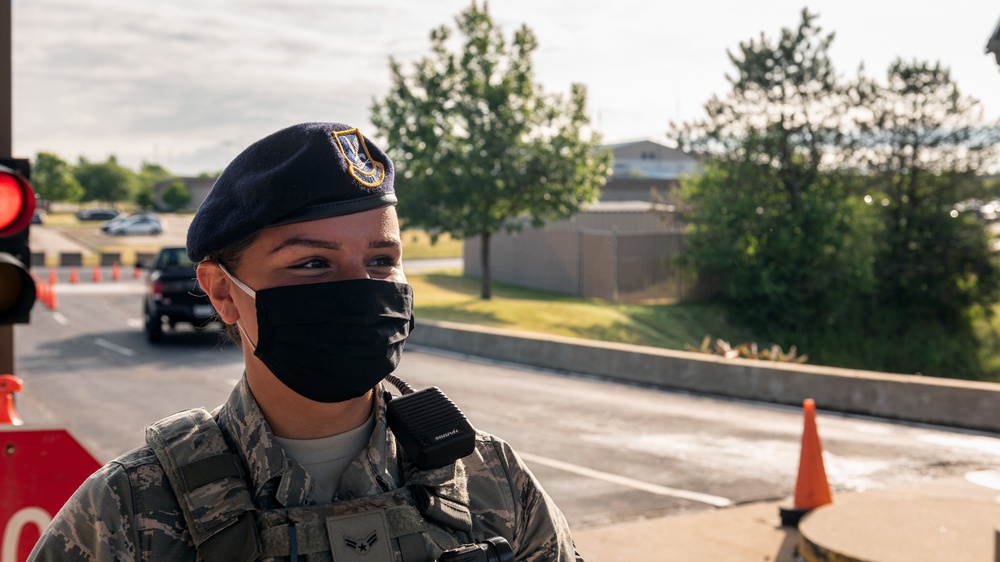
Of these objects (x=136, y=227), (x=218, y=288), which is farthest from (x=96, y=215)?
(x=218, y=288)

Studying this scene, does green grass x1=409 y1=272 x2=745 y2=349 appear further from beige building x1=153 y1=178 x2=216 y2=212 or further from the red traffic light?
beige building x1=153 y1=178 x2=216 y2=212

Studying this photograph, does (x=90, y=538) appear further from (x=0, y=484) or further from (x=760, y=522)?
(x=760, y=522)

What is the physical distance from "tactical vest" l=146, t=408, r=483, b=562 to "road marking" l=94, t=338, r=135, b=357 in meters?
18.5

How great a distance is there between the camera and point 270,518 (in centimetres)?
183

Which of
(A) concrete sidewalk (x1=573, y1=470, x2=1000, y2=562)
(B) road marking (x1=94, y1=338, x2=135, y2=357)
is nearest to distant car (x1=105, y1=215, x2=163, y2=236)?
(B) road marking (x1=94, y1=338, x2=135, y2=357)

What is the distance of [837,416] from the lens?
1381cm

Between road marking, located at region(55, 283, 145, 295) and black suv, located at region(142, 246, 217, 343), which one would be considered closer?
black suv, located at region(142, 246, 217, 343)

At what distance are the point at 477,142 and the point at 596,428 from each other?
19.0 meters

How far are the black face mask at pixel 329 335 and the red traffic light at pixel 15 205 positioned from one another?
91.2 inches

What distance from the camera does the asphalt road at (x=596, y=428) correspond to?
9820 millimetres

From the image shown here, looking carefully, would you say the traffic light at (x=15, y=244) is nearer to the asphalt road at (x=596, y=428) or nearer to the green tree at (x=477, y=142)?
the asphalt road at (x=596, y=428)

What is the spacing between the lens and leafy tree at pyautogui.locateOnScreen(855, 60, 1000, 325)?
125ft

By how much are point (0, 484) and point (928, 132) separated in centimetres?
3878

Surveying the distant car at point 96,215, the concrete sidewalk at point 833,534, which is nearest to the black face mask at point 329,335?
the concrete sidewalk at point 833,534
